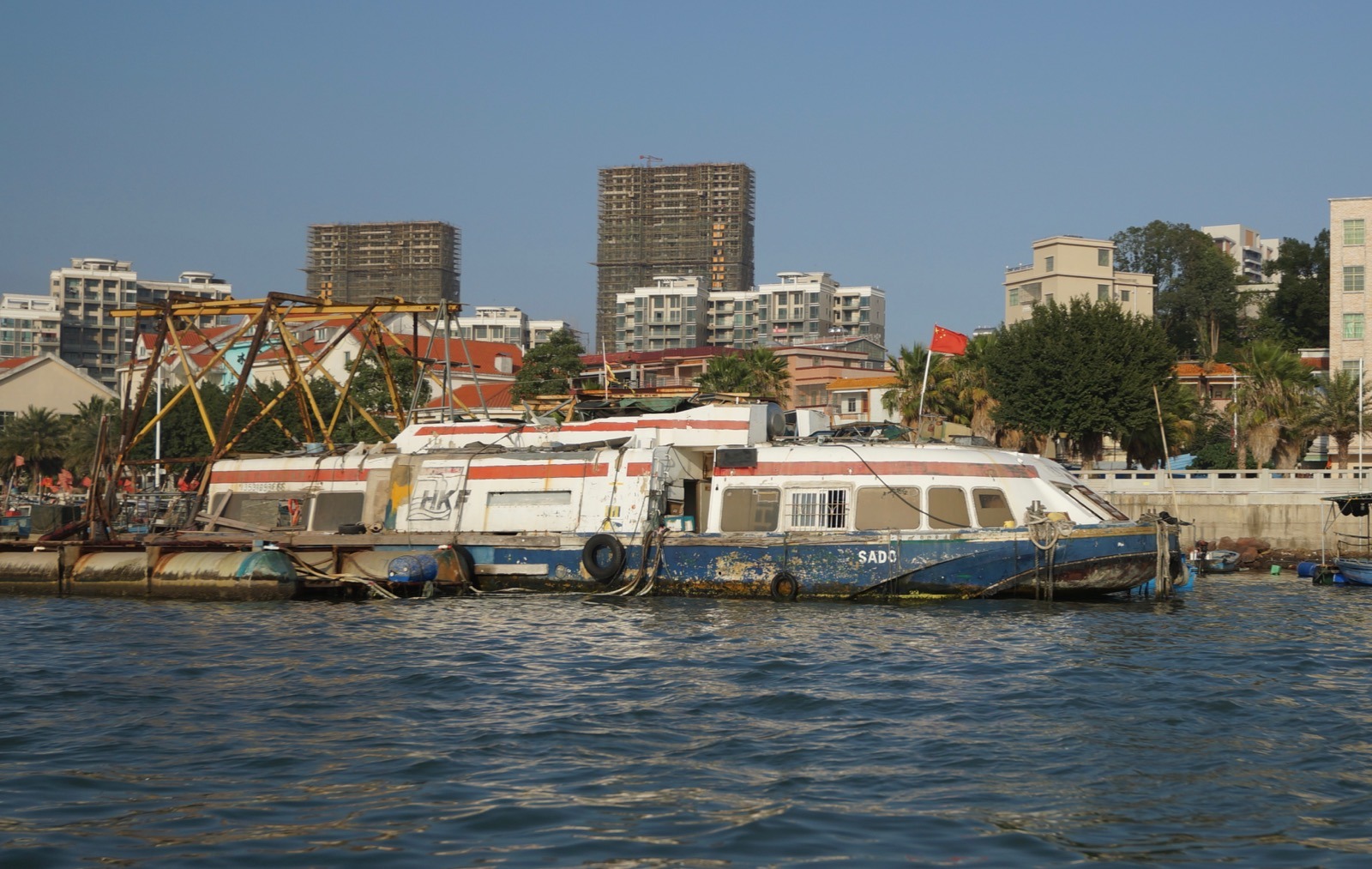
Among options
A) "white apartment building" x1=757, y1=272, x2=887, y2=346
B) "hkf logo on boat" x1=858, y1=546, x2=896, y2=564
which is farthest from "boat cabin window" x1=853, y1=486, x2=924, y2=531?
"white apartment building" x1=757, y1=272, x2=887, y2=346

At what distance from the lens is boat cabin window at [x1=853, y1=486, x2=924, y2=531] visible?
938 inches

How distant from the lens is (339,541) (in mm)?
26016

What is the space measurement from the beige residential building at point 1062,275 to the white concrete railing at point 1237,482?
43956 mm

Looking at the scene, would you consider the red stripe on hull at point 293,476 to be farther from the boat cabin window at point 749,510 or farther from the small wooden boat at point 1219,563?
the small wooden boat at point 1219,563

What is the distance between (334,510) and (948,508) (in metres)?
12.4

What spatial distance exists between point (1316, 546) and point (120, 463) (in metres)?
36.7

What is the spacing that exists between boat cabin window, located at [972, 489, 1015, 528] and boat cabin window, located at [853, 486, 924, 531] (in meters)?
0.98

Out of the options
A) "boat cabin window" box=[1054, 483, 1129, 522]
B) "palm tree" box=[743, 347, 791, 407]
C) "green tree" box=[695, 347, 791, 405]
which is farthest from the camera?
"palm tree" box=[743, 347, 791, 407]

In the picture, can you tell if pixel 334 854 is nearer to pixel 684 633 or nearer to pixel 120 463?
pixel 684 633

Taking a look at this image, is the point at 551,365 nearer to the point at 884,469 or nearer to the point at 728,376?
the point at 728,376

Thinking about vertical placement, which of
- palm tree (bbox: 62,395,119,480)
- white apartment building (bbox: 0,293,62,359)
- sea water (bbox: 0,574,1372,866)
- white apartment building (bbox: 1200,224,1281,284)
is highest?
white apartment building (bbox: 1200,224,1281,284)

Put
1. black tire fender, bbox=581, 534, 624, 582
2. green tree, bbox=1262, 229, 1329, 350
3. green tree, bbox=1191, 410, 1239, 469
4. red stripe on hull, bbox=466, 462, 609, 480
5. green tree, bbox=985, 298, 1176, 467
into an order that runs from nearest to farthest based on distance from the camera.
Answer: black tire fender, bbox=581, 534, 624, 582 → red stripe on hull, bbox=466, 462, 609, 480 → green tree, bbox=985, 298, 1176, 467 → green tree, bbox=1191, 410, 1239, 469 → green tree, bbox=1262, 229, 1329, 350

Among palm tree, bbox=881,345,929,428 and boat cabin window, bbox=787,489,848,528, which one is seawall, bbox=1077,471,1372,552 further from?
boat cabin window, bbox=787,489,848,528

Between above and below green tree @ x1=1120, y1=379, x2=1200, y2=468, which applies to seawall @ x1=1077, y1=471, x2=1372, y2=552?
below
